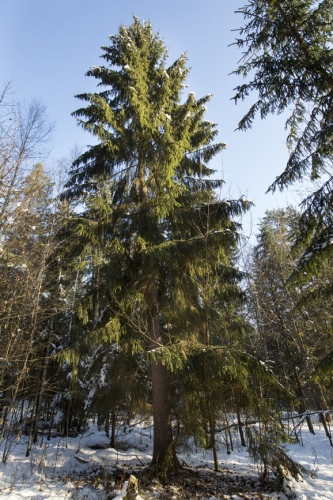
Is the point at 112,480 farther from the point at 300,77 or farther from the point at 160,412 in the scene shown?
the point at 300,77

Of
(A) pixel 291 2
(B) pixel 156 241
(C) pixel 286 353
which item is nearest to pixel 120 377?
(B) pixel 156 241

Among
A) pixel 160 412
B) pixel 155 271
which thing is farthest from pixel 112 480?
pixel 155 271

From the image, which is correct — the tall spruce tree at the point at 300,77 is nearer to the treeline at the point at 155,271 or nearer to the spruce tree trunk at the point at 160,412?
the treeline at the point at 155,271

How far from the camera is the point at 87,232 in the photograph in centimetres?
775

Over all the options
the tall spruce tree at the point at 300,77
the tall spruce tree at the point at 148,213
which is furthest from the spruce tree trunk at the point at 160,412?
the tall spruce tree at the point at 300,77

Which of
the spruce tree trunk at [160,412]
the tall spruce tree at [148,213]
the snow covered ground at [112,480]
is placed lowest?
the snow covered ground at [112,480]

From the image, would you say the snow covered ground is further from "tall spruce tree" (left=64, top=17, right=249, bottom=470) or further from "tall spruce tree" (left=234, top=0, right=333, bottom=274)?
"tall spruce tree" (left=234, top=0, right=333, bottom=274)

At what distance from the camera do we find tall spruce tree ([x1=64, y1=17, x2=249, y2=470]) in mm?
7465

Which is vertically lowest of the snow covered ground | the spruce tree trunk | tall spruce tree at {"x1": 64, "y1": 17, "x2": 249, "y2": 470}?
the snow covered ground

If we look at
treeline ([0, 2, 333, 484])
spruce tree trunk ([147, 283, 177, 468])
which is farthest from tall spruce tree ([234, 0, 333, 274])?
spruce tree trunk ([147, 283, 177, 468])

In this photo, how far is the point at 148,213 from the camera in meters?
8.58

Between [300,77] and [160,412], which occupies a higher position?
[300,77]

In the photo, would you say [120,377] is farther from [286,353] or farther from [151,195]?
[286,353]

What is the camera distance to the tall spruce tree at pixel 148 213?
24.5 ft
